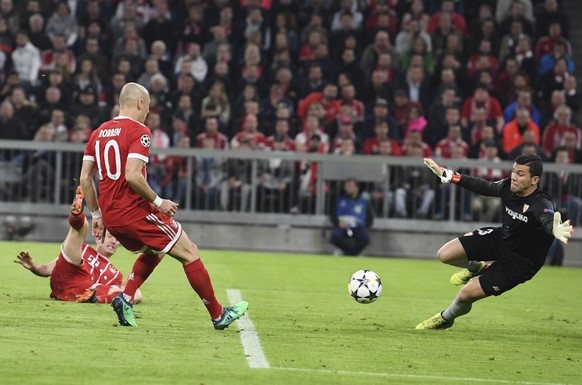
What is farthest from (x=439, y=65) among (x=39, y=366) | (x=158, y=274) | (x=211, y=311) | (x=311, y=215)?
(x=39, y=366)

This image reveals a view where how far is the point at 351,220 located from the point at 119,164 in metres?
10.8

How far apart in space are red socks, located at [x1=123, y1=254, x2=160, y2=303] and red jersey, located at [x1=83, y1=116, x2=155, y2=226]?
560mm

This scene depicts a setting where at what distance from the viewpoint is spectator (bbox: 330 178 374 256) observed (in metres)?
19.9

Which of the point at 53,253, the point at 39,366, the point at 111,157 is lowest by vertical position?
the point at 53,253

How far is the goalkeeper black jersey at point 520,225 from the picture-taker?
10438 mm

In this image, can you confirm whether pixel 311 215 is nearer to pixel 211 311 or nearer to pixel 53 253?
pixel 53 253

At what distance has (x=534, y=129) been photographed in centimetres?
2125

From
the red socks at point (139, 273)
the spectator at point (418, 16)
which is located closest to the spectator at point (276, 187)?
the spectator at point (418, 16)

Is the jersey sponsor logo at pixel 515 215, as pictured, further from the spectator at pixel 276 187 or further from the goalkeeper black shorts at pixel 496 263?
the spectator at pixel 276 187

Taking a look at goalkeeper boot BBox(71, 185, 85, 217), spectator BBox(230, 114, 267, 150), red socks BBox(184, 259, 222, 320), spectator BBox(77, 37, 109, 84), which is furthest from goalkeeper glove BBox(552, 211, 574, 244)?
spectator BBox(77, 37, 109, 84)

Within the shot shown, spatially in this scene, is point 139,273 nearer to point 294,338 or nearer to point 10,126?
point 294,338

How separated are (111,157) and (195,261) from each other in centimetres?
110

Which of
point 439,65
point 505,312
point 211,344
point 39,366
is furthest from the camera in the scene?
point 439,65

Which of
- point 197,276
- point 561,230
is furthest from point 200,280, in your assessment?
point 561,230
